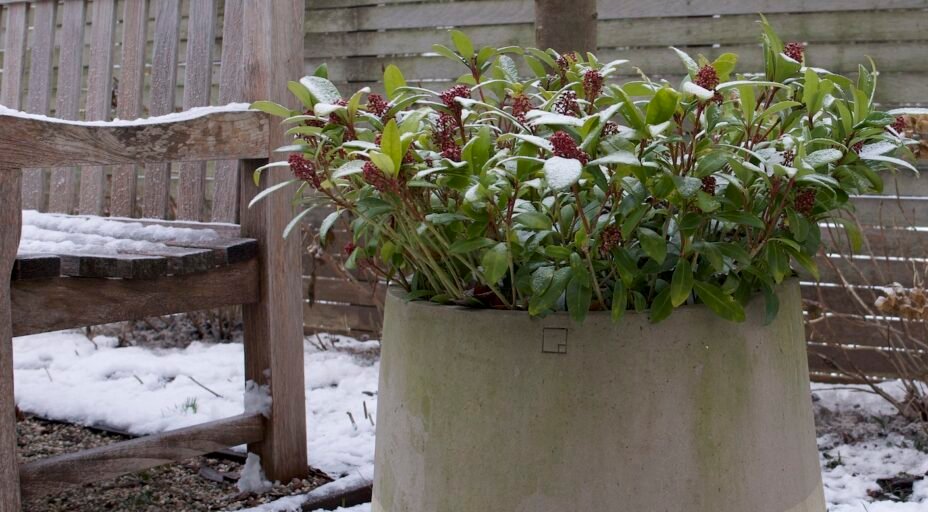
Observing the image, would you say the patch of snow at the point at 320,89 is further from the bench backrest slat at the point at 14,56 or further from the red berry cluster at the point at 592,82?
the bench backrest slat at the point at 14,56

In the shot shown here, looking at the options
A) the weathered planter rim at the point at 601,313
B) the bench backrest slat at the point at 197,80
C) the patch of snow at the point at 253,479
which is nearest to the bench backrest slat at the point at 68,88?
the bench backrest slat at the point at 197,80

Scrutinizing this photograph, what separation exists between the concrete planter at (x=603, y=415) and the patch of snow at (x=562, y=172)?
21 cm

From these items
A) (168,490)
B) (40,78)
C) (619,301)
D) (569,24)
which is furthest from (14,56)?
(619,301)

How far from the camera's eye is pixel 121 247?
220 cm

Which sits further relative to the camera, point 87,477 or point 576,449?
point 87,477

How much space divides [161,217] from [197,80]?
0.39m

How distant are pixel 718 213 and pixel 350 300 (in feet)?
9.64

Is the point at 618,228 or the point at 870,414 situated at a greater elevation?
the point at 618,228

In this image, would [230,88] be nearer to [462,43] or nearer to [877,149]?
[462,43]

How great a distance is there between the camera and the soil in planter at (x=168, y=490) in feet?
7.88

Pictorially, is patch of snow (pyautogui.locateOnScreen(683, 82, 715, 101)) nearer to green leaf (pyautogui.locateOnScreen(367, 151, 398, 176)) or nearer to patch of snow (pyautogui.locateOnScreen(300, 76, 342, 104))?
green leaf (pyautogui.locateOnScreen(367, 151, 398, 176))

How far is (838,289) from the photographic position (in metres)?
3.24

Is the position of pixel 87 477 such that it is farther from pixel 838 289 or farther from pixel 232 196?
pixel 838 289

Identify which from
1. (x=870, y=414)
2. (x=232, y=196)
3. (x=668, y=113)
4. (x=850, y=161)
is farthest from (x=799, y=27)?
(x=668, y=113)
